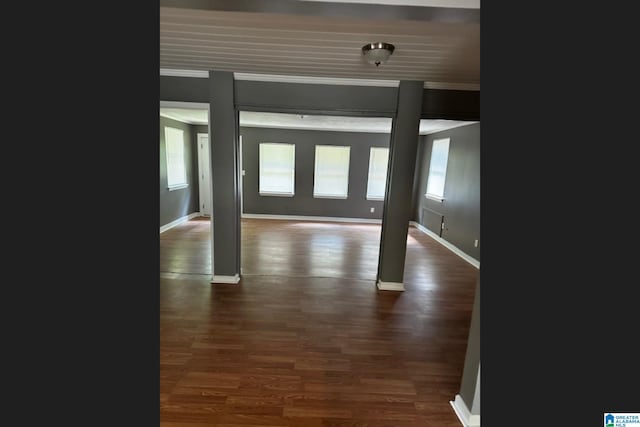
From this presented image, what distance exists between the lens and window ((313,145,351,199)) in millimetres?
7129

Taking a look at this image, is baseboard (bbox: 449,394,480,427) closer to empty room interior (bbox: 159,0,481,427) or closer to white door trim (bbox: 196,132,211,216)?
empty room interior (bbox: 159,0,481,427)

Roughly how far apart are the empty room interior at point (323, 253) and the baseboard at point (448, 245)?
0.05 meters

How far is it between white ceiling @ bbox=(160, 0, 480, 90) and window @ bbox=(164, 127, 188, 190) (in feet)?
10.5

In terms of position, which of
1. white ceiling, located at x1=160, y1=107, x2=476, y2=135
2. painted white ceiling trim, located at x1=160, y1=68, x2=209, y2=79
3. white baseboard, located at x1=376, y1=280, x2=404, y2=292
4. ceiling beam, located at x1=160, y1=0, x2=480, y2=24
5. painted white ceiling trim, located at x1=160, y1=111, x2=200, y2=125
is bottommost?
white baseboard, located at x1=376, y1=280, x2=404, y2=292

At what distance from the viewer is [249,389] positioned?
5.98 ft

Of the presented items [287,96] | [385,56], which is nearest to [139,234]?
[385,56]

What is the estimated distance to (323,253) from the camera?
482cm

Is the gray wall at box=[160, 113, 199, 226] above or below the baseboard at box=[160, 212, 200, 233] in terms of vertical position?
above

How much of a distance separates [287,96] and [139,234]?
280 centimetres

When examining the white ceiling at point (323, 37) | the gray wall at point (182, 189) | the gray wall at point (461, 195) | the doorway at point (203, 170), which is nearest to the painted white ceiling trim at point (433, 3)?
the white ceiling at point (323, 37)

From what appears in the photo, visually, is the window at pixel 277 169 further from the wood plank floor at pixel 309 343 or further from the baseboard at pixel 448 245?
the baseboard at pixel 448 245

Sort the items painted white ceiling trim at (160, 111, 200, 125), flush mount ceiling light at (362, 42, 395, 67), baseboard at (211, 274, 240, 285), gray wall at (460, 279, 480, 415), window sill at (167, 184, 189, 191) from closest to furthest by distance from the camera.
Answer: gray wall at (460, 279, 480, 415), flush mount ceiling light at (362, 42, 395, 67), baseboard at (211, 274, 240, 285), painted white ceiling trim at (160, 111, 200, 125), window sill at (167, 184, 189, 191)

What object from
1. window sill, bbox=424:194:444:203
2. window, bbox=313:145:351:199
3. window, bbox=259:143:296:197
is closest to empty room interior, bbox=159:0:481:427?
window sill, bbox=424:194:444:203

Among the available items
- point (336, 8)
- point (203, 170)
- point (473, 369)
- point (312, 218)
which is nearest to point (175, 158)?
point (203, 170)
